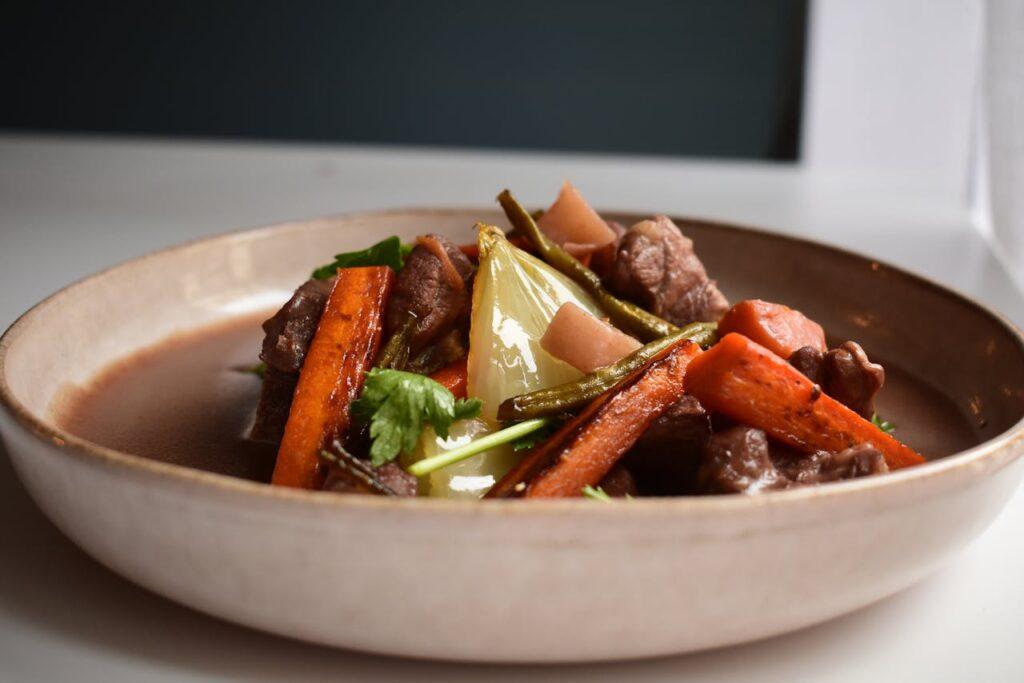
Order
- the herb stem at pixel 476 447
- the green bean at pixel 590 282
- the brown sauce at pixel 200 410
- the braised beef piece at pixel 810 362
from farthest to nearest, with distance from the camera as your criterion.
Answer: the green bean at pixel 590 282 → the brown sauce at pixel 200 410 → the braised beef piece at pixel 810 362 → the herb stem at pixel 476 447

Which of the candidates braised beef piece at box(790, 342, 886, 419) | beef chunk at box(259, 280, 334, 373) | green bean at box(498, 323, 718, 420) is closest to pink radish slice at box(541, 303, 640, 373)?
green bean at box(498, 323, 718, 420)

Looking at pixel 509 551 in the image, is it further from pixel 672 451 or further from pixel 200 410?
pixel 200 410

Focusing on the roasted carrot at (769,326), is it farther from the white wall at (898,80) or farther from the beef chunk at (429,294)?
the white wall at (898,80)

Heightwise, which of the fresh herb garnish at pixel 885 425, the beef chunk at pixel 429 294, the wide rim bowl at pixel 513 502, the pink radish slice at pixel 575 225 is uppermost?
the pink radish slice at pixel 575 225

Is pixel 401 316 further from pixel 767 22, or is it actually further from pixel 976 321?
pixel 767 22

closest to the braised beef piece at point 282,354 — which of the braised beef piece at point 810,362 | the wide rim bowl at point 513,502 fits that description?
the wide rim bowl at point 513,502

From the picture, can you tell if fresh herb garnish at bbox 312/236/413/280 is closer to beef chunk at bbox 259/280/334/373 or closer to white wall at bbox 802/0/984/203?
beef chunk at bbox 259/280/334/373

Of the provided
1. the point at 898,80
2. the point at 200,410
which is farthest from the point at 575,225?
the point at 898,80
